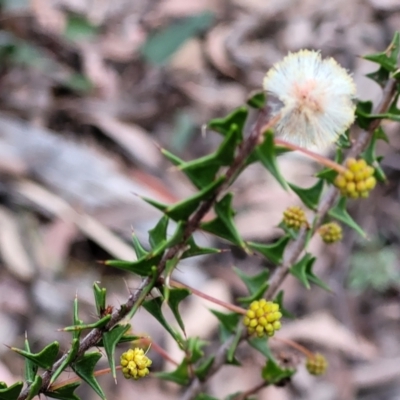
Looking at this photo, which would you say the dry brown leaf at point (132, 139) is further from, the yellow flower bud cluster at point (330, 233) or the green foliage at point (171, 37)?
the yellow flower bud cluster at point (330, 233)

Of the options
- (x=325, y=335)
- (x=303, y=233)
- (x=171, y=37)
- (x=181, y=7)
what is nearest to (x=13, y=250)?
(x=325, y=335)

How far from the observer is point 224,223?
0.50 metres

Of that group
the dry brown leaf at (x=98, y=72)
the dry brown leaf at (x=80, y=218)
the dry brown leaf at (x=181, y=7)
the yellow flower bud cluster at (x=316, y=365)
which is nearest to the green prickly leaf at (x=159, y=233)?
the yellow flower bud cluster at (x=316, y=365)

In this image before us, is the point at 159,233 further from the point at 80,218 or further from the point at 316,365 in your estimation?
the point at 80,218

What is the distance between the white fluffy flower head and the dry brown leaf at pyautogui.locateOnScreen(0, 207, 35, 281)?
1347 mm

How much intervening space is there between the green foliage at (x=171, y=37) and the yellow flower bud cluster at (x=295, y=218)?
1.96m

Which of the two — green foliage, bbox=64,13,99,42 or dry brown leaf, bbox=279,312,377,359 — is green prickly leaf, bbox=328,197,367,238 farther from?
green foliage, bbox=64,13,99,42

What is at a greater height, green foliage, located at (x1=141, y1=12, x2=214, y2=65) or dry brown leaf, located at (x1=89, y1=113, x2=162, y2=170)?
green foliage, located at (x1=141, y1=12, x2=214, y2=65)

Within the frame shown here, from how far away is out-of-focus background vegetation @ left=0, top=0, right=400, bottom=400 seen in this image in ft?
5.57

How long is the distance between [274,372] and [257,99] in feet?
1.63

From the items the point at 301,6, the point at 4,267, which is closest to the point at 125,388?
the point at 4,267

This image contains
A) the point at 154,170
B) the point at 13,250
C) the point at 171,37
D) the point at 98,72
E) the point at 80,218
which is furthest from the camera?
the point at 171,37

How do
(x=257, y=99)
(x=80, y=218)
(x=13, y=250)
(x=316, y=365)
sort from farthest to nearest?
1. (x=80, y=218)
2. (x=13, y=250)
3. (x=316, y=365)
4. (x=257, y=99)

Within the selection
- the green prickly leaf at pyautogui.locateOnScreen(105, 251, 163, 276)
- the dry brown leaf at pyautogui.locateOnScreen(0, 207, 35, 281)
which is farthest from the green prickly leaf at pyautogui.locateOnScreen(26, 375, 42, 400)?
the dry brown leaf at pyautogui.locateOnScreen(0, 207, 35, 281)
